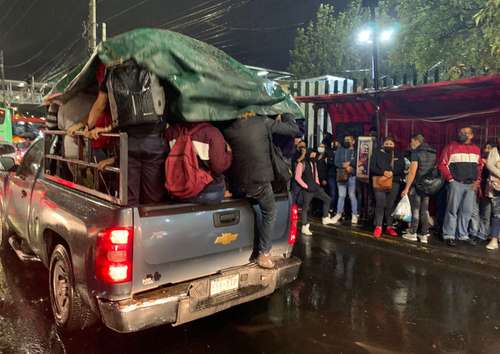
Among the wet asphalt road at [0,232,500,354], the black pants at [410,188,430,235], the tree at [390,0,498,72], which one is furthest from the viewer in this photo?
the tree at [390,0,498,72]

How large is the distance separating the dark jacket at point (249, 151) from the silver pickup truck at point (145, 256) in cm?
25

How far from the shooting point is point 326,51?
27.3 m

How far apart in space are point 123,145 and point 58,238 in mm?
1386

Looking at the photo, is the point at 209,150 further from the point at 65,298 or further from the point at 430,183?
the point at 430,183

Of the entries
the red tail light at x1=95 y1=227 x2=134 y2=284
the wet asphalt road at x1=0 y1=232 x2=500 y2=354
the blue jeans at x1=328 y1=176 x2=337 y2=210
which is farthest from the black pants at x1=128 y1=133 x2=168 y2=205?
the blue jeans at x1=328 y1=176 x2=337 y2=210

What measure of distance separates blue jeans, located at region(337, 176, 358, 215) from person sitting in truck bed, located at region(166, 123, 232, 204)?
5.42 m

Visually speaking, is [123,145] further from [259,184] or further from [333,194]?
[333,194]

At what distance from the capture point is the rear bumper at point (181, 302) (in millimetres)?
2781

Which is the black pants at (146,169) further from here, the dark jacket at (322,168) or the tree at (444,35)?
the tree at (444,35)

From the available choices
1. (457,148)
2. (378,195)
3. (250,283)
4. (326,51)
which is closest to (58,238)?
(250,283)

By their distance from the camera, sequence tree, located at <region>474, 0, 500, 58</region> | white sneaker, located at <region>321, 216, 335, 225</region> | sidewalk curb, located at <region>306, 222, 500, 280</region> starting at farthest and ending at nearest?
white sneaker, located at <region>321, 216, 335, 225</region>
tree, located at <region>474, 0, 500, 58</region>
sidewalk curb, located at <region>306, 222, 500, 280</region>

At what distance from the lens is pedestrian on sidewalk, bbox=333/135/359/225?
8.30 meters

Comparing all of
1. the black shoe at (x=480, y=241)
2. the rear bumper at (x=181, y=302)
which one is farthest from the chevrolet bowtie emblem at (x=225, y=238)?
the black shoe at (x=480, y=241)

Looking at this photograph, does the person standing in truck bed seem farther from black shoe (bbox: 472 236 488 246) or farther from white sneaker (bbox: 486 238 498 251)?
black shoe (bbox: 472 236 488 246)
